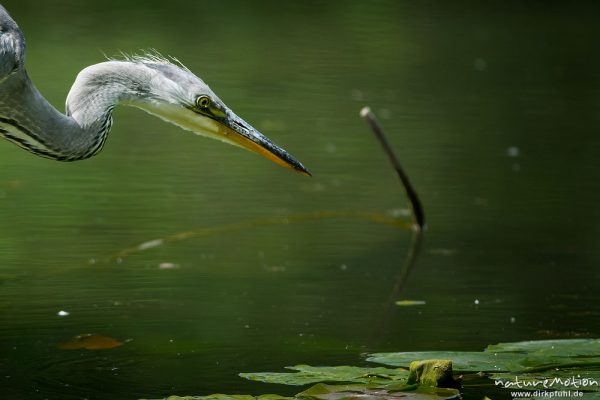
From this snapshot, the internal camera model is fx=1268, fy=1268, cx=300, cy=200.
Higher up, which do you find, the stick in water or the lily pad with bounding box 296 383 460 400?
the stick in water

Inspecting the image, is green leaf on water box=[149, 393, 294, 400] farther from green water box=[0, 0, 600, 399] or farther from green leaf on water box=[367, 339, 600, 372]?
green leaf on water box=[367, 339, 600, 372]

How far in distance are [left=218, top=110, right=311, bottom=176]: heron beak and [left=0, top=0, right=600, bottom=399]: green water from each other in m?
0.70

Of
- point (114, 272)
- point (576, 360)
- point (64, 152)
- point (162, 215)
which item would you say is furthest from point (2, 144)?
point (576, 360)

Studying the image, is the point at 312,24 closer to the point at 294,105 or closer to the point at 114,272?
the point at 294,105

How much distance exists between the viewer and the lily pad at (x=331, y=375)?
15.7ft

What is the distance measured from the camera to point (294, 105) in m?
11.0

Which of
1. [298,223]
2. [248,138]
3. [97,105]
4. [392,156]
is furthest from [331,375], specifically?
[298,223]

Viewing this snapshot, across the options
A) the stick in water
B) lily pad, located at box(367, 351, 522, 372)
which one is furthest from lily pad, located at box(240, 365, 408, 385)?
the stick in water

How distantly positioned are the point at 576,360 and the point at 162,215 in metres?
3.34

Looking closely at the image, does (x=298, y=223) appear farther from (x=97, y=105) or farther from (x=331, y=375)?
(x=331, y=375)

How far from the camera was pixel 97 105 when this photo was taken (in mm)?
5711

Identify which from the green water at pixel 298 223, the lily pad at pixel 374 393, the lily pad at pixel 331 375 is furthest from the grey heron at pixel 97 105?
the lily pad at pixel 374 393

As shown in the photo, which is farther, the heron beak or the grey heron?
the heron beak

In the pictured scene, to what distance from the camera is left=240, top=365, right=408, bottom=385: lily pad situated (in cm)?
478
